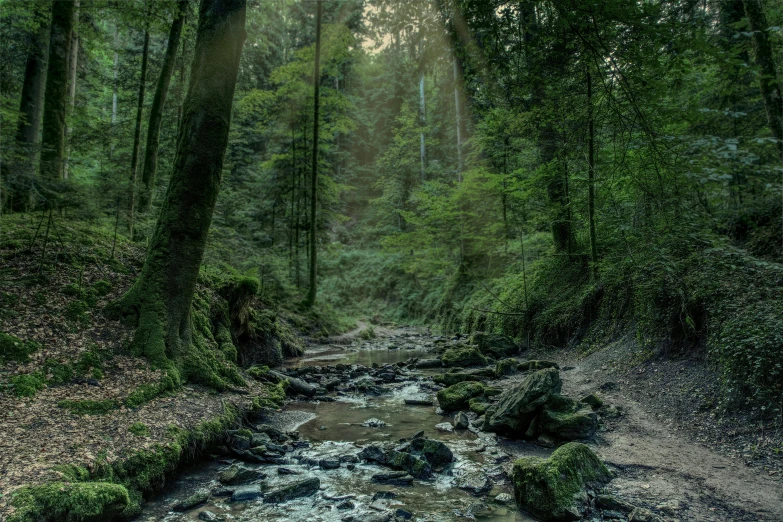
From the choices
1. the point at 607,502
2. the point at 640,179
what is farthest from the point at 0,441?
the point at 640,179

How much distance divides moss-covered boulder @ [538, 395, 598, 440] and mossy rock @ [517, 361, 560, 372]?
3.99 meters

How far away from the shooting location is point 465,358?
1283 centimetres

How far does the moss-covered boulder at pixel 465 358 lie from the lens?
41.6 ft

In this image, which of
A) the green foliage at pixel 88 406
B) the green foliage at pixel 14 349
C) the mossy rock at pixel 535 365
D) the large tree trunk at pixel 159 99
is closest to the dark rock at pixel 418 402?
the mossy rock at pixel 535 365

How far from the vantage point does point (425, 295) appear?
95.2 ft

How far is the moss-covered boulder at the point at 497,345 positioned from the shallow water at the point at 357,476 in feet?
17.5

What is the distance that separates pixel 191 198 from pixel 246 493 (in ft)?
16.4

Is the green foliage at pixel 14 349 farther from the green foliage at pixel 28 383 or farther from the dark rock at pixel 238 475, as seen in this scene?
the dark rock at pixel 238 475

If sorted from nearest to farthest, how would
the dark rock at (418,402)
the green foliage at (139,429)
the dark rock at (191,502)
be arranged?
the dark rock at (191,502) → the green foliage at (139,429) → the dark rock at (418,402)

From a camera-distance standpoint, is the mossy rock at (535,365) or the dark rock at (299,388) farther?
the mossy rock at (535,365)

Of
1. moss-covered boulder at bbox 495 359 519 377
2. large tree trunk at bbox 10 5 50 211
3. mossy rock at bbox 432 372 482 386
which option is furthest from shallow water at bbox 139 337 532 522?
large tree trunk at bbox 10 5 50 211

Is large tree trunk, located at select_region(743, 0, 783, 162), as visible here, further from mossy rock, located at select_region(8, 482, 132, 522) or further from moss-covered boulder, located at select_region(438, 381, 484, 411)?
mossy rock, located at select_region(8, 482, 132, 522)

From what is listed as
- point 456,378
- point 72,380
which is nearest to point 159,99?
point 72,380

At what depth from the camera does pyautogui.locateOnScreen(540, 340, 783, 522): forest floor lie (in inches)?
165
